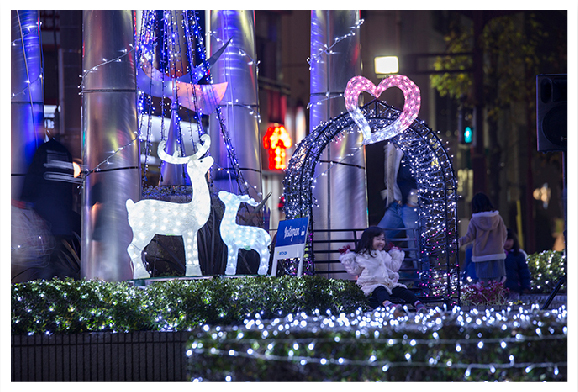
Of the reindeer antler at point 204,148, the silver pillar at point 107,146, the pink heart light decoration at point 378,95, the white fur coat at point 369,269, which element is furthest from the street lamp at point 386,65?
the reindeer antler at point 204,148

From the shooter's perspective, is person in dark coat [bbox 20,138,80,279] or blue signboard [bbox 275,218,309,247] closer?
blue signboard [bbox 275,218,309,247]

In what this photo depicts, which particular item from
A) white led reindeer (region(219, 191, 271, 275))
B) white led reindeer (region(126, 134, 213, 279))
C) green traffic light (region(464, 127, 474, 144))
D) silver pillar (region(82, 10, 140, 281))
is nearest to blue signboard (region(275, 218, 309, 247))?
white led reindeer (region(219, 191, 271, 275))

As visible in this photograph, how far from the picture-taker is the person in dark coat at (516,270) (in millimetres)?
12203

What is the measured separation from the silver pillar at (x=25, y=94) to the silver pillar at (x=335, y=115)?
181 inches

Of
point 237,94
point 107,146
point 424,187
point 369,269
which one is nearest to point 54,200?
point 107,146

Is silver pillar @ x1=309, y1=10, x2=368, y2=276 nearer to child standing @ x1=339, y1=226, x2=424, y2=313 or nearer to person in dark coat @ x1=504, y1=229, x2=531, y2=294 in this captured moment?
person in dark coat @ x1=504, y1=229, x2=531, y2=294

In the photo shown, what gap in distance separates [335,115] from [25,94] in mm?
5118

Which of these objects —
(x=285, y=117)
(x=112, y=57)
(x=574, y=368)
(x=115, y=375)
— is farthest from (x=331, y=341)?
(x=285, y=117)

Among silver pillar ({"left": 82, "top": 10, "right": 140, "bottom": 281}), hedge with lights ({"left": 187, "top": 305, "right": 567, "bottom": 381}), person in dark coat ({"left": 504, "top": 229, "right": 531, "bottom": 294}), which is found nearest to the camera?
hedge with lights ({"left": 187, "top": 305, "right": 567, "bottom": 381})

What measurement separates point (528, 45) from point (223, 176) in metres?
9.62

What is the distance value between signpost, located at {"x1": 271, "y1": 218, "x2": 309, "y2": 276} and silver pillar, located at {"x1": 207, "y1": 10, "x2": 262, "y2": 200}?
310cm

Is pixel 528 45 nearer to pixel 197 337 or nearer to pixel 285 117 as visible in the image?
pixel 285 117

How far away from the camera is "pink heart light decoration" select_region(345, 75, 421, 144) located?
10.5m

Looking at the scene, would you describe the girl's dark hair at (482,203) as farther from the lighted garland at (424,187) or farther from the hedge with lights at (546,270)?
the hedge with lights at (546,270)
